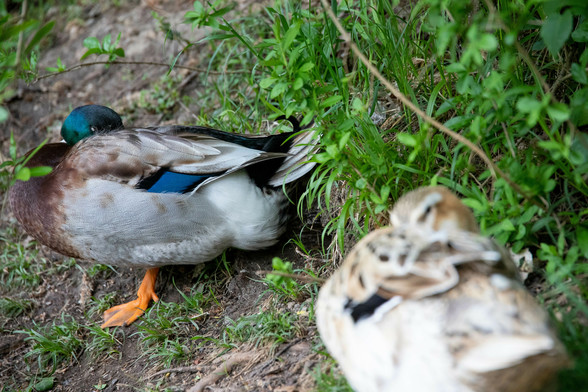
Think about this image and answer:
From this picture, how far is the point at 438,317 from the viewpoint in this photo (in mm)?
1804

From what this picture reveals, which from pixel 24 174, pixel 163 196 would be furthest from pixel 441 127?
pixel 163 196

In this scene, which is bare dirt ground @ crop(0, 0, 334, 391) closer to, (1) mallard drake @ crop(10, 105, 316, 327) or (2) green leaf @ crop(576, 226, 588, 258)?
(1) mallard drake @ crop(10, 105, 316, 327)

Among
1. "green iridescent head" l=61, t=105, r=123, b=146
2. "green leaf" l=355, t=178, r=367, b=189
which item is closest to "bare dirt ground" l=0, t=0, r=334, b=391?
"green leaf" l=355, t=178, r=367, b=189

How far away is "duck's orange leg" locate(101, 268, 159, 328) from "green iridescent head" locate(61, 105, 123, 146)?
1.05 meters

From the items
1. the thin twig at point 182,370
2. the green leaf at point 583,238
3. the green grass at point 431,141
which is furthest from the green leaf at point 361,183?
the thin twig at point 182,370

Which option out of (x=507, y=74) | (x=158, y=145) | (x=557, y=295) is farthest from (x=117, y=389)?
(x=507, y=74)

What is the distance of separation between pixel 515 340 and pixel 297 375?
138cm

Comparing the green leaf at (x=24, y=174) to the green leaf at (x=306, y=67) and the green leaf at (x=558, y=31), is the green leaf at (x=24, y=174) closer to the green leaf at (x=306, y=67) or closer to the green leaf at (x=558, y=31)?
the green leaf at (x=306, y=67)

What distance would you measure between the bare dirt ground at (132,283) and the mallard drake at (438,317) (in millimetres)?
798

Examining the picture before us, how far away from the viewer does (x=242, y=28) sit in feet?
15.7

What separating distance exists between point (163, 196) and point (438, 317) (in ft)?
7.00

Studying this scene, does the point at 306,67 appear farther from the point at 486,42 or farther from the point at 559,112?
the point at 559,112

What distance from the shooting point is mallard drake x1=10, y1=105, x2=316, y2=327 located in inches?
140

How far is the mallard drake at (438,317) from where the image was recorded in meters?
1.67
